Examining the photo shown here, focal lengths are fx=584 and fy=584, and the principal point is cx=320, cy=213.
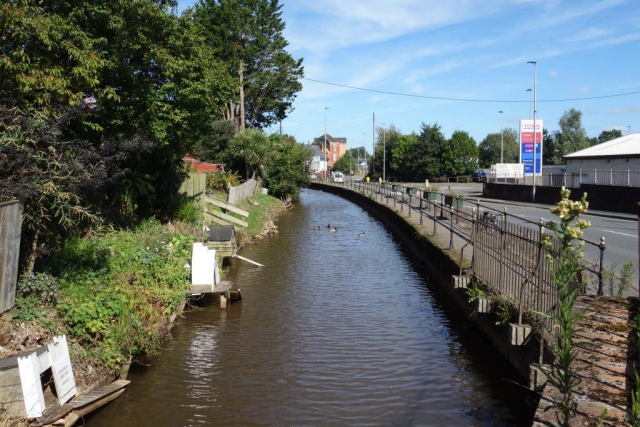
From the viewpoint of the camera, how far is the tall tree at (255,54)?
49.6m

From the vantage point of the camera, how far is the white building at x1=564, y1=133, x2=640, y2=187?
35125 mm

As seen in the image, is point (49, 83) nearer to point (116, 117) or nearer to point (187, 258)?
point (116, 117)

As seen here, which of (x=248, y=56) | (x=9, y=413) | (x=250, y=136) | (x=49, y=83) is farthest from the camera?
(x=248, y=56)

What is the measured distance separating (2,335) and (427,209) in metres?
22.1

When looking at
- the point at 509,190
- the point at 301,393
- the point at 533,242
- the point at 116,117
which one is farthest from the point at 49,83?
the point at 509,190

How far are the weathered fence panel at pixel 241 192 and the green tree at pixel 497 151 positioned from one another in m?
75.8

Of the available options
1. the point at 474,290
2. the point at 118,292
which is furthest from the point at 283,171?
the point at 118,292

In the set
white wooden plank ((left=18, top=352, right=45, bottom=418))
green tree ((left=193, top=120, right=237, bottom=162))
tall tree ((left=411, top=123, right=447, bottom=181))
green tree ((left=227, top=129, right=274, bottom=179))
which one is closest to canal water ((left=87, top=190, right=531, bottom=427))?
white wooden plank ((left=18, top=352, right=45, bottom=418))

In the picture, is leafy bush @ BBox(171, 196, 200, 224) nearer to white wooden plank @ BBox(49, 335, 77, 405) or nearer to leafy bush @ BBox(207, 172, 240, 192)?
leafy bush @ BBox(207, 172, 240, 192)

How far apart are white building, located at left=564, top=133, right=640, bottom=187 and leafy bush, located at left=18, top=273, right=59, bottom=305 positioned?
32297mm

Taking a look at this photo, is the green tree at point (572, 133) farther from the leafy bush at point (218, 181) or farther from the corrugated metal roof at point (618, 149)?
the leafy bush at point (218, 181)

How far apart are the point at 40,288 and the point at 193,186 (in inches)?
517

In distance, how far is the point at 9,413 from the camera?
619 centimetres

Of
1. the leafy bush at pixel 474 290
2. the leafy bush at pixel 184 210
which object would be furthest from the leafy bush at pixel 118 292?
the leafy bush at pixel 474 290
